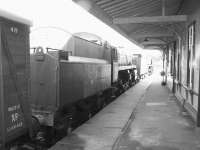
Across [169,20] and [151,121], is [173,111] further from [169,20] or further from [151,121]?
[169,20]

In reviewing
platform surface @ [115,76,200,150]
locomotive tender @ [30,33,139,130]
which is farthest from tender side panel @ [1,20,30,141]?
platform surface @ [115,76,200,150]

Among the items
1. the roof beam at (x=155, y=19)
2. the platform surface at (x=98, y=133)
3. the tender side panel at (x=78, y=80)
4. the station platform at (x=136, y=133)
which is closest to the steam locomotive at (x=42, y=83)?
the tender side panel at (x=78, y=80)

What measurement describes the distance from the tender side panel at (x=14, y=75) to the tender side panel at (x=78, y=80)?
172cm

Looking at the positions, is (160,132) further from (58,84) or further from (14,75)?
(14,75)

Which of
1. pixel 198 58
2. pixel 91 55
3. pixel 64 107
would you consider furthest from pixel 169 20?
pixel 64 107

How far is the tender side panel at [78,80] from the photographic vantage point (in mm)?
5742

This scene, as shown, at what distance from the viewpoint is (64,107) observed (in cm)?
607

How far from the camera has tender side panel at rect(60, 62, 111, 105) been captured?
5.74m

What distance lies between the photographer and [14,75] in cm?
362

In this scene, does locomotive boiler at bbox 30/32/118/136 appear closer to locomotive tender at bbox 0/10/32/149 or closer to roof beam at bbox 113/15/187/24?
locomotive tender at bbox 0/10/32/149

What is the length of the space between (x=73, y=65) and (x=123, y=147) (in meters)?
2.44

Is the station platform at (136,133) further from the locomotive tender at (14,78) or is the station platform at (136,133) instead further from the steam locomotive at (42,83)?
the locomotive tender at (14,78)

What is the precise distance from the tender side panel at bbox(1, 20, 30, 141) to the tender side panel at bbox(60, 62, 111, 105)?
5.64 feet

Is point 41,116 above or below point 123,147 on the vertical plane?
above
